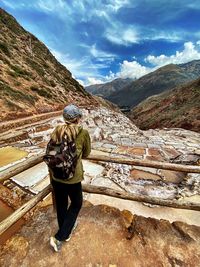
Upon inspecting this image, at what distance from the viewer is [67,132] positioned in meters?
2.19

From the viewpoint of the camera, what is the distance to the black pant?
93.6 inches

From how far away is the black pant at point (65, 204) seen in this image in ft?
7.80

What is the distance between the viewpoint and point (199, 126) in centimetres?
2478

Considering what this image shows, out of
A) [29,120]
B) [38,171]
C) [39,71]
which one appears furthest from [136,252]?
[39,71]

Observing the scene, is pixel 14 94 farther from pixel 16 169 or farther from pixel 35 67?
pixel 16 169

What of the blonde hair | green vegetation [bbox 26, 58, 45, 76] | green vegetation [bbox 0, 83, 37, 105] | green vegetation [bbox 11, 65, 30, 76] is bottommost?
the blonde hair

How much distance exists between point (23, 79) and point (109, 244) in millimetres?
16662

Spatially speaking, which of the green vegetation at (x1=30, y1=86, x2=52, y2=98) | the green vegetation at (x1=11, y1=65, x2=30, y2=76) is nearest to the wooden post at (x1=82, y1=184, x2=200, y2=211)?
the green vegetation at (x1=30, y1=86, x2=52, y2=98)

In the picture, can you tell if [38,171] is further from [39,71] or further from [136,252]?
[39,71]

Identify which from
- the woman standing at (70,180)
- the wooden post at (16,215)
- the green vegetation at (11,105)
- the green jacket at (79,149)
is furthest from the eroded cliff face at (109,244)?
the green vegetation at (11,105)

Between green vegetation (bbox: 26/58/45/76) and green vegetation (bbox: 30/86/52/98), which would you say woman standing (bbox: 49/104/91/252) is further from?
green vegetation (bbox: 26/58/45/76)

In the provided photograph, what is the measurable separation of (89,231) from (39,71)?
20.5 meters

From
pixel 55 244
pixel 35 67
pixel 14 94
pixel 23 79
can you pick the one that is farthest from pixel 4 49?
pixel 55 244

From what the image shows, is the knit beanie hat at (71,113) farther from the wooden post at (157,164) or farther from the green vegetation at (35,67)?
the green vegetation at (35,67)
